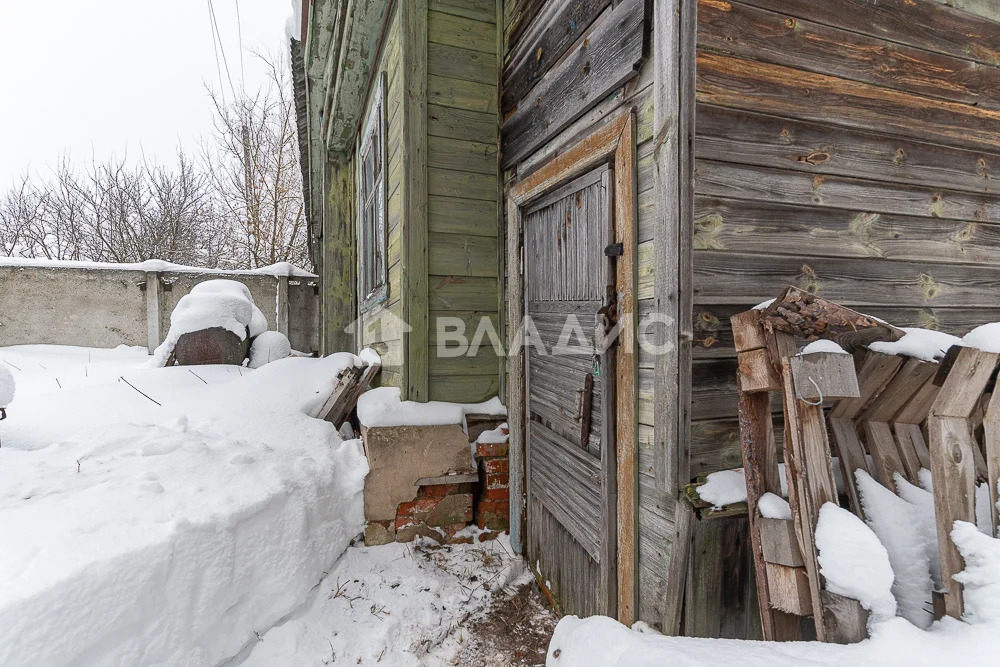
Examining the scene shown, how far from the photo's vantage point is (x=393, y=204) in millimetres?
3291

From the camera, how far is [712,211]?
147 centimetres

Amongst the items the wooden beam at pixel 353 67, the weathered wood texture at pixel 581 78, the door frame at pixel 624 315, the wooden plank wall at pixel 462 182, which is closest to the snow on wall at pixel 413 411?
the wooden plank wall at pixel 462 182

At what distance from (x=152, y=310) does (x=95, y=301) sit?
103 cm

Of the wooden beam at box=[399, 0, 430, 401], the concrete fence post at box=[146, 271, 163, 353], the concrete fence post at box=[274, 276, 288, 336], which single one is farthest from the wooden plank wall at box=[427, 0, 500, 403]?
the concrete fence post at box=[146, 271, 163, 353]

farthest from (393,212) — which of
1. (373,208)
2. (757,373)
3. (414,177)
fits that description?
(757,373)

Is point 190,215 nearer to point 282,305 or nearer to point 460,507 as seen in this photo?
point 282,305

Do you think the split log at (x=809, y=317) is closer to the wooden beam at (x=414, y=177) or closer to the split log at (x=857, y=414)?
the split log at (x=857, y=414)

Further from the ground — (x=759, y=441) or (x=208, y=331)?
(x=208, y=331)

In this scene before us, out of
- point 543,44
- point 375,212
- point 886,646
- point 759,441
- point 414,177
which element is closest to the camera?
point 886,646

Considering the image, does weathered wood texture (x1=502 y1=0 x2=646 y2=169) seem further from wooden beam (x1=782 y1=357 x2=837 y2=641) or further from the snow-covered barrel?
the snow-covered barrel

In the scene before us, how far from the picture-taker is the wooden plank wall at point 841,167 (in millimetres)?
1474

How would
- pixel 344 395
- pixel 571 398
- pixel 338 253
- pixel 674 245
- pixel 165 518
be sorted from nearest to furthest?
pixel 674 245 < pixel 165 518 < pixel 571 398 < pixel 344 395 < pixel 338 253

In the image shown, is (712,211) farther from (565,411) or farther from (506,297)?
(506,297)

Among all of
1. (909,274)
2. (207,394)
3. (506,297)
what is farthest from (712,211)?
(207,394)
